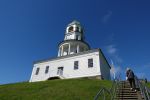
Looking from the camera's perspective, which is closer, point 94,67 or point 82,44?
point 94,67

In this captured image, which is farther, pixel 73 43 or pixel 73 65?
pixel 73 43

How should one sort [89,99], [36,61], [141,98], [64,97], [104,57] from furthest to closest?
[36,61], [104,57], [64,97], [89,99], [141,98]

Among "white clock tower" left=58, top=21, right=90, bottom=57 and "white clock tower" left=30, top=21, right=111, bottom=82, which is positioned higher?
"white clock tower" left=58, top=21, right=90, bottom=57

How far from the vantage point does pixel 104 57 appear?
3353 cm

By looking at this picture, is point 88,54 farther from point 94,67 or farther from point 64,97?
point 64,97

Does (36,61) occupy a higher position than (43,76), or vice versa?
(36,61)

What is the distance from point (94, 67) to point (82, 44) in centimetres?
1081

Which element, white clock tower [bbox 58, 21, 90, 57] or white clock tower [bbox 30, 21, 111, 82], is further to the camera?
white clock tower [bbox 58, 21, 90, 57]

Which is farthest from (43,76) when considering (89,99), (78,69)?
(89,99)

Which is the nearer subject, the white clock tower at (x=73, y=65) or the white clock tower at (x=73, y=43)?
the white clock tower at (x=73, y=65)

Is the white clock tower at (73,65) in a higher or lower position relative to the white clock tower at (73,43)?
lower

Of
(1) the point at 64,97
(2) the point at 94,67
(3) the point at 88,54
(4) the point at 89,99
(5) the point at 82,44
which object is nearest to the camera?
(4) the point at 89,99

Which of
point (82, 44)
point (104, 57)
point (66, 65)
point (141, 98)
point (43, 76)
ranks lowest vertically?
point (141, 98)

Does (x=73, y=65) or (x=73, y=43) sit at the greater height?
(x=73, y=43)
